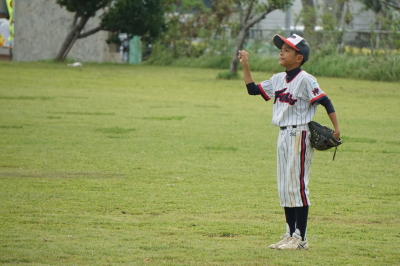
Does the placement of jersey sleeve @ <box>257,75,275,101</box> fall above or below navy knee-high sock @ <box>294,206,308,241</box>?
above

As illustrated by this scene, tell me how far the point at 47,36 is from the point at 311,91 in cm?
3210

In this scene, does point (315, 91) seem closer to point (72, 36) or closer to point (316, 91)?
point (316, 91)

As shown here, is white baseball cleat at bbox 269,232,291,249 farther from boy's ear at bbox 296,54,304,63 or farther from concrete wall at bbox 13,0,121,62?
concrete wall at bbox 13,0,121,62

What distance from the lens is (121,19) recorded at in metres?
28.8

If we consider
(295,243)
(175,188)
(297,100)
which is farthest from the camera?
(175,188)

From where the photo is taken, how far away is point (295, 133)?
4.52 meters

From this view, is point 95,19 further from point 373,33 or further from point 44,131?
point 44,131

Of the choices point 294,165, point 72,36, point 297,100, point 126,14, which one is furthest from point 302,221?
point 72,36

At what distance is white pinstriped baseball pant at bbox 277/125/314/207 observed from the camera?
4488 millimetres

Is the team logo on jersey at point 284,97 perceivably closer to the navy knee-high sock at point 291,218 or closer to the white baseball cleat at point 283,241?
the navy knee-high sock at point 291,218

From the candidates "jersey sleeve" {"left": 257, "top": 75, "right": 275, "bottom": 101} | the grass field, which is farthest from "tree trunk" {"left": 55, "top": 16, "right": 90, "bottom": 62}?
"jersey sleeve" {"left": 257, "top": 75, "right": 275, "bottom": 101}

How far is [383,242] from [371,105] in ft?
38.1

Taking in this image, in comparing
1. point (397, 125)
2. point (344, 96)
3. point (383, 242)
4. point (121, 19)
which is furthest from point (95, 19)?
point (383, 242)

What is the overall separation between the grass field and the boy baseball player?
0.23 meters
